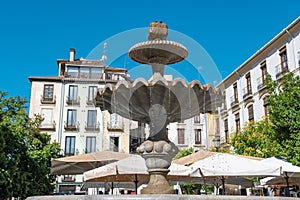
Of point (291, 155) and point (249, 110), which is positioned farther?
point (249, 110)

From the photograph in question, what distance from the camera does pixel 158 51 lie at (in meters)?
6.43

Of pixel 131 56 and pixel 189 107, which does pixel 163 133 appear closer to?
pixel 189 107

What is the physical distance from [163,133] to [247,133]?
12981mm

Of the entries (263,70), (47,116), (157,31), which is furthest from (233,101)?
(157,31)

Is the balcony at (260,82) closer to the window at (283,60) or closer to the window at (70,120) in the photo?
the window at (283,60)

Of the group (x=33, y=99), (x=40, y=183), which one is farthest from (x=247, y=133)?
(x=33, y=99)

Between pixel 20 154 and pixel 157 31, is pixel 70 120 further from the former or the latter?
pixel 157 31

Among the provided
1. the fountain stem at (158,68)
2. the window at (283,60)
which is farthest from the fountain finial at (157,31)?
the window at (283,60)

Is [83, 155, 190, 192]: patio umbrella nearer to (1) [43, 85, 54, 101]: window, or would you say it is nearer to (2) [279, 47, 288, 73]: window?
(2) [279, 47, 288, 73]: window

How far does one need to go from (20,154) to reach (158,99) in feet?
38.1

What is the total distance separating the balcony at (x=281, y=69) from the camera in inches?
888

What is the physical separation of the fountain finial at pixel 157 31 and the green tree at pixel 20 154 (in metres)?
8.41

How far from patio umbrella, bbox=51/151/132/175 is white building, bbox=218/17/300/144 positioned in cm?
1200

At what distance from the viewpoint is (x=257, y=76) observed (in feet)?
87.3
